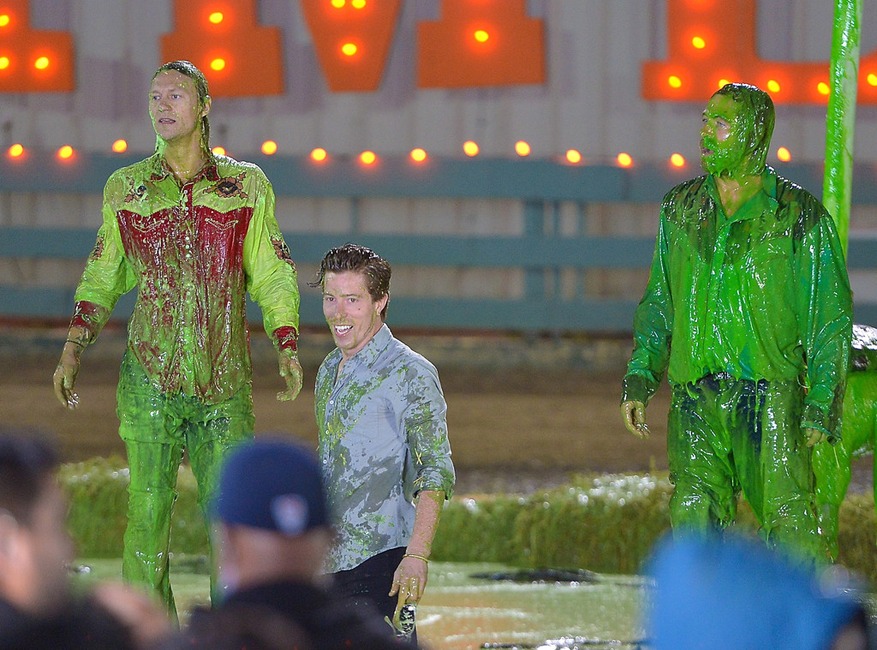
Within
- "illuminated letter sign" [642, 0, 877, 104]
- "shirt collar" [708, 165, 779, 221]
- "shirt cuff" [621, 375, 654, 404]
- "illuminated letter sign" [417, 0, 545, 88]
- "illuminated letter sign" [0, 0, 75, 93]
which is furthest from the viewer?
"illuminated letter sign" [0, 0, 75, 93]

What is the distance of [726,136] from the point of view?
5.13 m

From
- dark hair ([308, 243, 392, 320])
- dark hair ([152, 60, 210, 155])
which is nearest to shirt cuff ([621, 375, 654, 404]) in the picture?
dark hair ([308, 243, 392, 320])

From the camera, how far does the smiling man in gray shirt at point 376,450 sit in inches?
172

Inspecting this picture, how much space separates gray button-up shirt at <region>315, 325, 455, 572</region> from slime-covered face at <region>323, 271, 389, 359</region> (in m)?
0.07

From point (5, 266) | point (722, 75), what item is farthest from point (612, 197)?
point (5, 266)

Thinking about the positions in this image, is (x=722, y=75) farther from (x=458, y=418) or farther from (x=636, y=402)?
(x=636, y=402)

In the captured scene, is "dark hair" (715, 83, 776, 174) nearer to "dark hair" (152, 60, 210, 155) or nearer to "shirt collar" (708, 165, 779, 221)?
"shirt collar" (708, 165, 779, 221)

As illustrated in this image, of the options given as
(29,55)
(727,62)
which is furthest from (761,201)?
(29,55)

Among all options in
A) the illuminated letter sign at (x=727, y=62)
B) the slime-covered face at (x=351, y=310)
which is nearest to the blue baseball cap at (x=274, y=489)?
the slime-covered face at (x=351, y=310)

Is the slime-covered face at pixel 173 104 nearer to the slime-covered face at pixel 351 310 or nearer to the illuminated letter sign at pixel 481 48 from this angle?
the slime-covered face at pixel 351 310

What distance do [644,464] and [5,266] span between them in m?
6.01

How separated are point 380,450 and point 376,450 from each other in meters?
0.01

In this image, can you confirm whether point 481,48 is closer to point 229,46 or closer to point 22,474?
point 229,46

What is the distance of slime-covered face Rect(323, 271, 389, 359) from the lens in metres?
4.55
